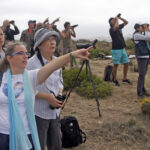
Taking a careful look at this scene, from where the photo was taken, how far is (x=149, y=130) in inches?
171

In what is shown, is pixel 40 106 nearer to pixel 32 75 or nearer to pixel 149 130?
pixel 32 75

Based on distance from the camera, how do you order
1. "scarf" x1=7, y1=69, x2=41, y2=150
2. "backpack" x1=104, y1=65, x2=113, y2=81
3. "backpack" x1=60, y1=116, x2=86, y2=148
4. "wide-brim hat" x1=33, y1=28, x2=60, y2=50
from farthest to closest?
"backpack" x1=104, y1=65, x2=113, y2=81, "backpack" x1=60, y1=116, x2=86, y2=148, "wide-brim hat" x1=33, y1=28, x2=60, y2=50, "scarf" x1=7, y1=69, x2=41, y2=150

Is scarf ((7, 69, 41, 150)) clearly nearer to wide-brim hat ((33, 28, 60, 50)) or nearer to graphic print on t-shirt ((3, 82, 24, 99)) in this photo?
graphic print on t-shirt ((3, 82, 24, 99))

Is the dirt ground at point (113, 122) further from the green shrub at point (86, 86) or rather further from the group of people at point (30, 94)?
the group of people at point (30, 94)

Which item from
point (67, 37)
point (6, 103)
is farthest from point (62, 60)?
point (67, 37)

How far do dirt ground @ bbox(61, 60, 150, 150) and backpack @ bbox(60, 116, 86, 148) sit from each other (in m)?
0.13

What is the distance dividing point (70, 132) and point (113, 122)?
1206mm

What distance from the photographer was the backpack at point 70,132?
371cm

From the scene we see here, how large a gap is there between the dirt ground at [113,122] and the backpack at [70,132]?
5.0 inches

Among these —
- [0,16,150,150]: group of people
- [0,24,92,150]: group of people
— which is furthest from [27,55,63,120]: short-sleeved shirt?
[0,24,92,150]: group of people

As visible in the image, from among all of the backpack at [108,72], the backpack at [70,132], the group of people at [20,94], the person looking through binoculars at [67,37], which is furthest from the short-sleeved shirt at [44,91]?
the person looking through binoculars at [67,37]

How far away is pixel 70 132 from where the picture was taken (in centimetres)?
372

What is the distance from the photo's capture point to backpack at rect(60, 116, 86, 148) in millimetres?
3715

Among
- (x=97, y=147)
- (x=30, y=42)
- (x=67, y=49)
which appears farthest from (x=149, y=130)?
(x=67, y=49)
